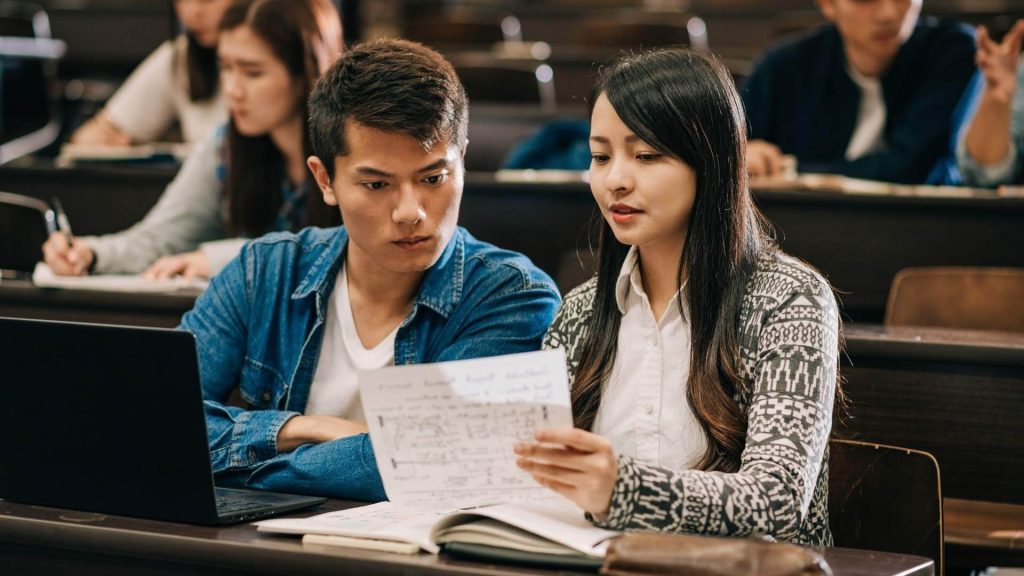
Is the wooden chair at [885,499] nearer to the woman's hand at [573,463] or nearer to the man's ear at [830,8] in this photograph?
the woman's hand at [573,463]

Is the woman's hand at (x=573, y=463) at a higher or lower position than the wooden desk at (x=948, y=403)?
higher

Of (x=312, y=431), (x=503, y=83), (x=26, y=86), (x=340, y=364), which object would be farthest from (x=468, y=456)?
(x=26, y=86)

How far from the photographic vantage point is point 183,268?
111 inches

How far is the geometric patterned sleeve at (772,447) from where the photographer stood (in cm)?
147

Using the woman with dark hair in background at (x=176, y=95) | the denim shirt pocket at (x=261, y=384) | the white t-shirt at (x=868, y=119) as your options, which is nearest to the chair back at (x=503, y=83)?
the woman with dark hair in background at (x=176, y=95)

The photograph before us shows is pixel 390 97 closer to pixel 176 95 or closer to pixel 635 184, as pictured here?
pixel 635 184

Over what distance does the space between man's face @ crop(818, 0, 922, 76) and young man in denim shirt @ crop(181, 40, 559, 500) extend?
1.77 meters

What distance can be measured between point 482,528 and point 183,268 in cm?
153

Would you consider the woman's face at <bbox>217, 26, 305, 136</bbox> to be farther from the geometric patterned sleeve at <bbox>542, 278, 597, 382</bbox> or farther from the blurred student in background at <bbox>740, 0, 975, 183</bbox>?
the geometric patterned sleeve at <bbox>542, 278, 597, 382</bbox>

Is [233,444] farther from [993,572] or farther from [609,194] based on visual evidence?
[993,572]

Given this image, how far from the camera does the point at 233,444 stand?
6.32ft

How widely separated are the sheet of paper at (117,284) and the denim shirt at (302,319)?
0.55 m

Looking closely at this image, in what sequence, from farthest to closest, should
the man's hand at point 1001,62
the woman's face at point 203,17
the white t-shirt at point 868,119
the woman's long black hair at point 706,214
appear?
the woman's face at point 203,17, the white t-shirt at point 868,119, the man's hand at point 1001,62, the woman's long black hair at point 706,214

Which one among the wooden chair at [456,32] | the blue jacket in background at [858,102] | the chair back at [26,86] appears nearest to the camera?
the blue jacket in background at [858,102]
